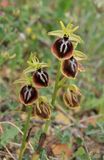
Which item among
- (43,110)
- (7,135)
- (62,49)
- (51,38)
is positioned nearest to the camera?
(62,49)

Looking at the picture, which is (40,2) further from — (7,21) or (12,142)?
(12,142)

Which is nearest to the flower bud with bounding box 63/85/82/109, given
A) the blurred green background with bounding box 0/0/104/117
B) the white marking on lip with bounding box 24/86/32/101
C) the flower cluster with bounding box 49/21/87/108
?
the flower cluster with bounding box 49/21/87/108

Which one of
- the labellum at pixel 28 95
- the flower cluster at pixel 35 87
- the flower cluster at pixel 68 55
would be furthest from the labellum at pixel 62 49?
the labellum at pixel 28 95

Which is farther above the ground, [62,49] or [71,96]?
[62,49]

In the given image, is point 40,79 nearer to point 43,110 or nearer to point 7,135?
point 43,110

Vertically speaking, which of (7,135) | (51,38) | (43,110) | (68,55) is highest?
(51,38)

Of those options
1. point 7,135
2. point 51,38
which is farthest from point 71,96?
point 51,38
